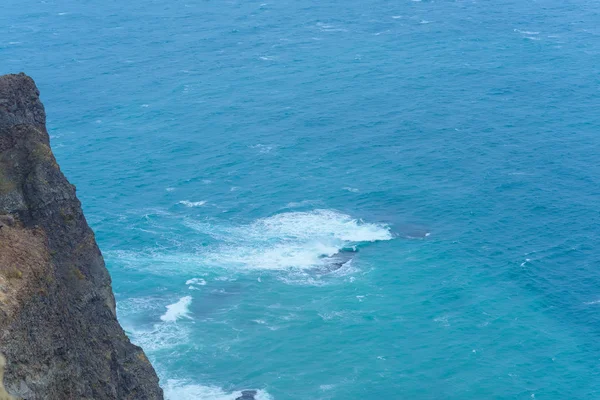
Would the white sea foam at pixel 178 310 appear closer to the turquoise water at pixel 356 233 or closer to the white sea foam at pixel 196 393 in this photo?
the turquoise water at pixel 356 233

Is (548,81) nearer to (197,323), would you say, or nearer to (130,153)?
(130,153)

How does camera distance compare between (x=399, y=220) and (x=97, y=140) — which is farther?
(x=97, y=140)

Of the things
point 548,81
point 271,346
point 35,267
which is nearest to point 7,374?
point 35,267

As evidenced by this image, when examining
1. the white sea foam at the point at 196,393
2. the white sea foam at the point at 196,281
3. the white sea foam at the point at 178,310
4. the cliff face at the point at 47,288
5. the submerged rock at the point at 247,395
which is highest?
the cliff face at the point at 47,288

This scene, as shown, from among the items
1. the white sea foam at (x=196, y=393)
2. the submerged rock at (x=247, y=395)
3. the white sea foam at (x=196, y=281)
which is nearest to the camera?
the white sea foam at (x=196, y=393)

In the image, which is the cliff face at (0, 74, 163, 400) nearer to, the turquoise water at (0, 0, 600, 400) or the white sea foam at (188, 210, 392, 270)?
the turquoise water at (0, 0, 600, 400)

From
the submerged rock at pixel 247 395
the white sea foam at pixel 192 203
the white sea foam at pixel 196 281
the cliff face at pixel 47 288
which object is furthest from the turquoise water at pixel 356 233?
the cliff face at pixel 47 288

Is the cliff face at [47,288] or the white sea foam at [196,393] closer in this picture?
the cliff face at [47,288]

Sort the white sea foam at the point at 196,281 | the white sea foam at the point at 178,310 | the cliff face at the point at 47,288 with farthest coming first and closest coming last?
1. the white sea foam at the point at 196,281
2. the white sea foam at the point at 178,310
3. the cliff face at the point at 47,288
